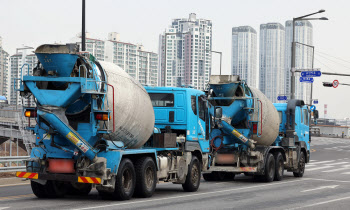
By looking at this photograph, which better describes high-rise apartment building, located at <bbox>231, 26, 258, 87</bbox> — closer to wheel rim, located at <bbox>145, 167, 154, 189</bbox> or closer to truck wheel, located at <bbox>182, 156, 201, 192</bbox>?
truck wheel, located at <bbox>182, 156, 201, 192</bbox>

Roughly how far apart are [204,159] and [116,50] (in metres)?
108

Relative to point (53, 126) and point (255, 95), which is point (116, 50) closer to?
point (255, 95)

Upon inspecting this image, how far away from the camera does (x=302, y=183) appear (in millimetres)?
22312

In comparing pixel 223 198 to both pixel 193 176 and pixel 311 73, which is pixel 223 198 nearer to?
pixel 193 176

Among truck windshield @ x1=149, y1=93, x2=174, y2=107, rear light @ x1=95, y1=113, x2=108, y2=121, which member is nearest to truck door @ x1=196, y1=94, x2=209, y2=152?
truck windshield @ x1=149, y1=93, x2=174, y2=107

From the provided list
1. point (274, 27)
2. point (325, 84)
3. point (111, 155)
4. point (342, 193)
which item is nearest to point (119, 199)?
point (111, 155)

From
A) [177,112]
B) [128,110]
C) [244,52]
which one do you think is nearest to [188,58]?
[244,52]

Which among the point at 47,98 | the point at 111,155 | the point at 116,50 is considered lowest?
the point at 111,155

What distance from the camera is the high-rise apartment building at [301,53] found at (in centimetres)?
15838

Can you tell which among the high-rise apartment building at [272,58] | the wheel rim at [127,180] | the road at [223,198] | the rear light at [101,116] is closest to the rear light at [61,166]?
the road at [223,198]

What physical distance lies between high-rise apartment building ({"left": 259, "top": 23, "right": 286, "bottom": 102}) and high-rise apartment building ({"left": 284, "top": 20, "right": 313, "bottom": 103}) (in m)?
1.71

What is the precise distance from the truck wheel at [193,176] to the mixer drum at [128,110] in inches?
88.1

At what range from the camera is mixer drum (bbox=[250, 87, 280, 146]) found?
2230 cm

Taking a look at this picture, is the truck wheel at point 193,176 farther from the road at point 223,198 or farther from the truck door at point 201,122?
the truck door at point 201,122
